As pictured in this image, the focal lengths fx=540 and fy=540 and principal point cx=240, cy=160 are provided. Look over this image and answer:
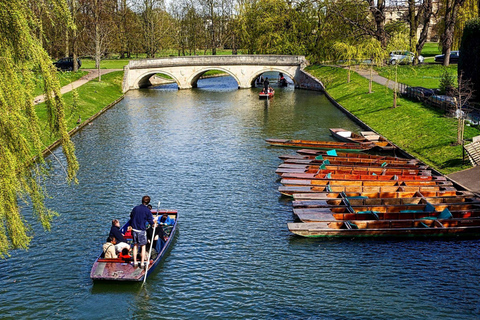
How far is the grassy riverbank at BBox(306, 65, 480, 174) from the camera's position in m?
31.8

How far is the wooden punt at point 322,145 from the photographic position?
36625mm

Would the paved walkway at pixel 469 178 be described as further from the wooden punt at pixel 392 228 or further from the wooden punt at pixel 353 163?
the wooden punt at pixel 392 228

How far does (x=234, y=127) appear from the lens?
45031 millimetres

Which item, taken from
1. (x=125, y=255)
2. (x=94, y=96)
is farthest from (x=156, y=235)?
(x=94, y=96)

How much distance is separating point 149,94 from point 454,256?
53392 mm

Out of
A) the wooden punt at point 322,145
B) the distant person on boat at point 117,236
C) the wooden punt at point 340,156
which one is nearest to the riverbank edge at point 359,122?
the wooden punt at point 340,156

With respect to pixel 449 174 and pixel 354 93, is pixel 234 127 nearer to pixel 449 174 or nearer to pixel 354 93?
pixel 354 93

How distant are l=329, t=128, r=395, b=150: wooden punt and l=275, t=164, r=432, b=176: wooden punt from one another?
721 centimetres

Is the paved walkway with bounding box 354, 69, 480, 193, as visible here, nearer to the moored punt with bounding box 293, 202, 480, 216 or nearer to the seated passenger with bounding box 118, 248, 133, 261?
the moored punt with bounding box 293, 202, 480, 216

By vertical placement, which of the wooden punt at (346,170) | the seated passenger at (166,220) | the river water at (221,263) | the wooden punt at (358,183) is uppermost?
the wooden punt at (346,170)

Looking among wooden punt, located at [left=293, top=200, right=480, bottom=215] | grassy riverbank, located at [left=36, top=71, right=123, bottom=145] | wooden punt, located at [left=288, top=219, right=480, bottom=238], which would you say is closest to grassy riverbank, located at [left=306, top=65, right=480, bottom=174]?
wooden punt, located at [left=293, top=200, right=480, bottom=215]

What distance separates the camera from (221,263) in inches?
802

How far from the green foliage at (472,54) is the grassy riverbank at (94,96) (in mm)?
31366

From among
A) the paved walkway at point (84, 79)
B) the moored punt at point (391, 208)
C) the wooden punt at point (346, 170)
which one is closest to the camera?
the moored punt at point (391, 208)
